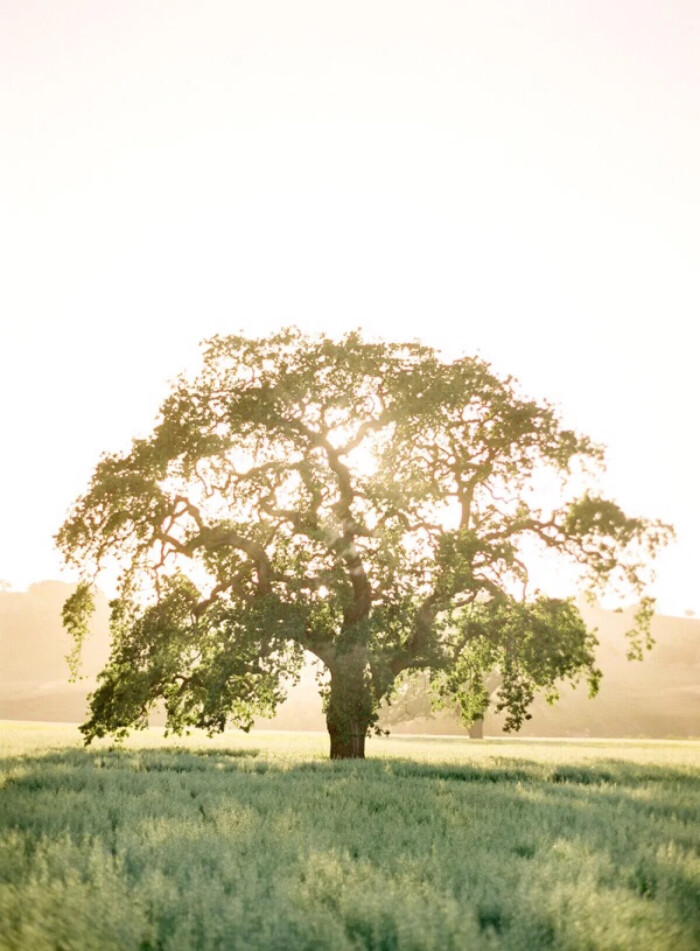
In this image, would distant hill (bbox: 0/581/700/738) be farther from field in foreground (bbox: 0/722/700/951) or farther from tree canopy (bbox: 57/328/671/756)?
field in foreground (bbox: 0/722/700/951)

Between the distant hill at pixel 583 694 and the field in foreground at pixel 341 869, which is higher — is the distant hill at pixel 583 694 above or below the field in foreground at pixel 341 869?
below

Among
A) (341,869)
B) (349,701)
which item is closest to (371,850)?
(341,869)

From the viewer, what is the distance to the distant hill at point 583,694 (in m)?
90.2

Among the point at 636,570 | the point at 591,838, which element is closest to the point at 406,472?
the point at 636,570

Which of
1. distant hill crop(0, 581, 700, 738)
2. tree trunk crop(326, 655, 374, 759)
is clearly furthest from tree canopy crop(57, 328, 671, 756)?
distant hill crop(0, 581, 700, 738)

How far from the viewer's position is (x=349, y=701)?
1884cm

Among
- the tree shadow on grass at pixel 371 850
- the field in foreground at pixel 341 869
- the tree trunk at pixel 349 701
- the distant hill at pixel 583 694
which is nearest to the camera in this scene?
the field in foreground at pixel 341 869

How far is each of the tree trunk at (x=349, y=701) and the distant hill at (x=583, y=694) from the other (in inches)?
2006

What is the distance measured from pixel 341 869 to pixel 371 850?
1241 millimetres

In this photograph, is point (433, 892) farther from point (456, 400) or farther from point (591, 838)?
point (456, 400)

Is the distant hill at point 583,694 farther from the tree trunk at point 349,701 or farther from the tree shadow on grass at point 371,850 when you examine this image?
the tree shadow on grass at point 371,850

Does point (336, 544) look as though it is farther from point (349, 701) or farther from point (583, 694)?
point (583, 694)

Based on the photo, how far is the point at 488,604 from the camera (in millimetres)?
20000

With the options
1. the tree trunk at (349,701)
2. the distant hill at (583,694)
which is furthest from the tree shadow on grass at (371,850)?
the distant hill at (583,694)
